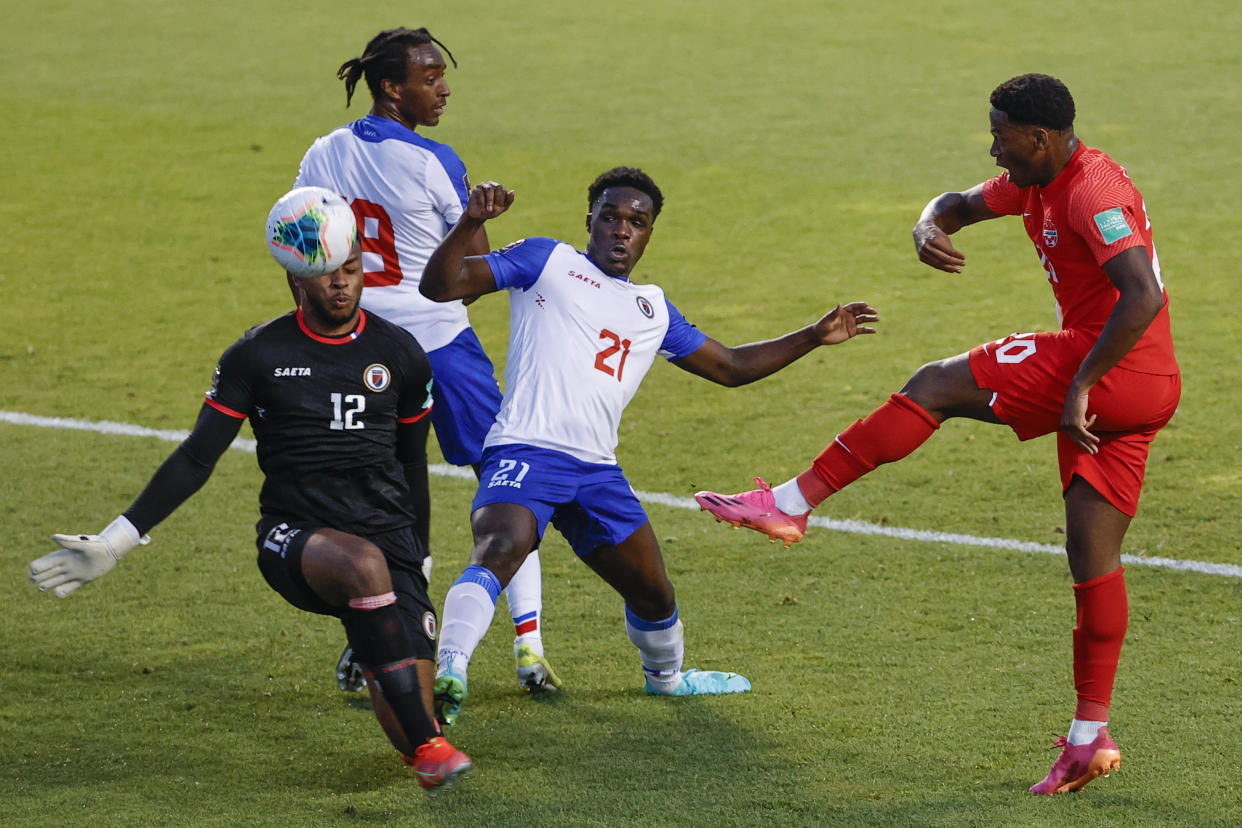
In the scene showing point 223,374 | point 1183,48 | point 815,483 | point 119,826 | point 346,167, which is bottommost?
point 119,826

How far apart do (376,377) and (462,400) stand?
1196mm

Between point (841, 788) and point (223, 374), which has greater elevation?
point (223, 374)

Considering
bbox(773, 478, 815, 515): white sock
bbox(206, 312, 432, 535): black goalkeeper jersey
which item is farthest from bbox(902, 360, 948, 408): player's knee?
bbox(206, 312, 432, 535): black goalkeeper jersey

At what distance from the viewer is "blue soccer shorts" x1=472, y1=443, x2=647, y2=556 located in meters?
5.29

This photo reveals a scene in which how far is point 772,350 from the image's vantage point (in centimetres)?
579

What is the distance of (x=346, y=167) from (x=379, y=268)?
1.43 ft

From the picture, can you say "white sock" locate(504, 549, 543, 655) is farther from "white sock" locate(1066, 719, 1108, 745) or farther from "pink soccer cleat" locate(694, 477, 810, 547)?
"white sock" locate(1066, 719, 1108, 745)

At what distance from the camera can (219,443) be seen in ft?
16.0

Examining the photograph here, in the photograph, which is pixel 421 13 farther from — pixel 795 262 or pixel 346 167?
pixel 346 167

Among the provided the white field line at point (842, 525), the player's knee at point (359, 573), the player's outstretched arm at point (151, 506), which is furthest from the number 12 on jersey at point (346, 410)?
the white field line at point (842, 525)

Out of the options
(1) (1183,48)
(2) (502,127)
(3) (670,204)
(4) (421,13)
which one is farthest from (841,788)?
(4) (421,13)

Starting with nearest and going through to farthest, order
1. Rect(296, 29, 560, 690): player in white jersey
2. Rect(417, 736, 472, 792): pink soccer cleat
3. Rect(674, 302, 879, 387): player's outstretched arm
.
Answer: Rect(417, 736, 472, 792): pink soccer cleat → Rect(674, 302, 879, 387): player's outstretched arm → Rect(296, 29, 560, 690): player in white jersey

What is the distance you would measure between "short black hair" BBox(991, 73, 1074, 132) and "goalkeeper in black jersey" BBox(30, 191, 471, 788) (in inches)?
82.1

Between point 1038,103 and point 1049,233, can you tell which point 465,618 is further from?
point 1038,103
